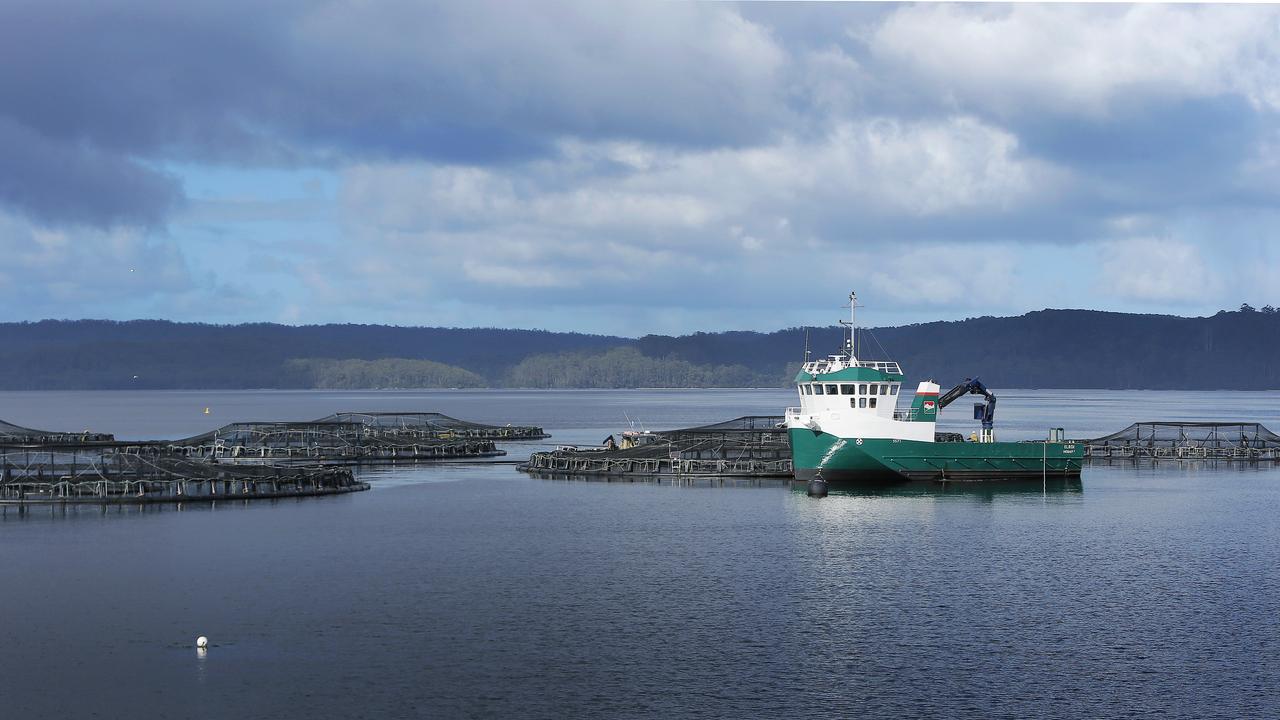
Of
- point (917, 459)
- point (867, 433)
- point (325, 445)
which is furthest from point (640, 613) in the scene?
point (325, 445)

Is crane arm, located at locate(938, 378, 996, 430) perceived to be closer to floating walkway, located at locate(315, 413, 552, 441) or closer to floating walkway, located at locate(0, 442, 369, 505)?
floating walkway, located at locate(0, 442, 369, 505)

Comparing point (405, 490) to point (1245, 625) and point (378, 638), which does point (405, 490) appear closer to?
point (378, 638)

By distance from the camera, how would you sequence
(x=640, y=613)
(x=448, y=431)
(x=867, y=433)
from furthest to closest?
(x=448, y=431) → (x=867, y=433) → (x=640, y=613)

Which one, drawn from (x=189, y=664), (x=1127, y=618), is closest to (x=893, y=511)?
(x=1127, y=618)

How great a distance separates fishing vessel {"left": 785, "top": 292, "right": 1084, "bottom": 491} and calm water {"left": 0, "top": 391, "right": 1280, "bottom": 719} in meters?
13.5

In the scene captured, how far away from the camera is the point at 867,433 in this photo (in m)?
102

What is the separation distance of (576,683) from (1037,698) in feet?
49.2

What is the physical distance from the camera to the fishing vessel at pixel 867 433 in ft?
333

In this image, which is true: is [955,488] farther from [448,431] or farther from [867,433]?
[448,431]

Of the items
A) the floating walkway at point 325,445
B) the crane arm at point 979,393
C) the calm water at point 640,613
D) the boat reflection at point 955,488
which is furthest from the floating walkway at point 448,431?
the calm water at point 640,613

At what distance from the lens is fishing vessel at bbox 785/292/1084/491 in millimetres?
101375

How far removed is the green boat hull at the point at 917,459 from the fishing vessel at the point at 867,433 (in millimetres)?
81

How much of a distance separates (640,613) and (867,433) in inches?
2121

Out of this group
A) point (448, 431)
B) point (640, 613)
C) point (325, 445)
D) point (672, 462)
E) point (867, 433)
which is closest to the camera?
point (640, 613)
